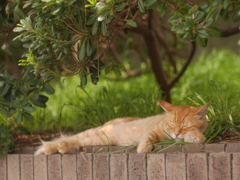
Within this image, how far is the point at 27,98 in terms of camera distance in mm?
2807

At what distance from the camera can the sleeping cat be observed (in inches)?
94.3

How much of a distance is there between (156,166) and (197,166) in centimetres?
28

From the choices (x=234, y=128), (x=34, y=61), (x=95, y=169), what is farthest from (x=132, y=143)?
(x=34, y=61)

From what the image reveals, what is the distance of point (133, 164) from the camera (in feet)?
7.70

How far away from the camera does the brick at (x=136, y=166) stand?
230 centimetres

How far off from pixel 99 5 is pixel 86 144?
123cm

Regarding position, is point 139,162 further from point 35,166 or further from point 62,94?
point 62,94

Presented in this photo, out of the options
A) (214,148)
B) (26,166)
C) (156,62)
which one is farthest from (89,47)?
(156,62)

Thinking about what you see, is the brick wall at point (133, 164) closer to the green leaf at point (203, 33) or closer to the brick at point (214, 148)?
the brick at point (214, 148)

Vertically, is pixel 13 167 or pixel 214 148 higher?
pixel 214 148

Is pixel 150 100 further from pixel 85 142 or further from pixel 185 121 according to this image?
pixel 185 121

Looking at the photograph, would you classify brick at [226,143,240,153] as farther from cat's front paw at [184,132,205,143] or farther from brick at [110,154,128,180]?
brick at [110,154,128,180]

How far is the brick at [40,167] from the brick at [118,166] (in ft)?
2.20

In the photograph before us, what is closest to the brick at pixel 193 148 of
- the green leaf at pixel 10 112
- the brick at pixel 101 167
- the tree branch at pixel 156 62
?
the brick at pixel 101 167
